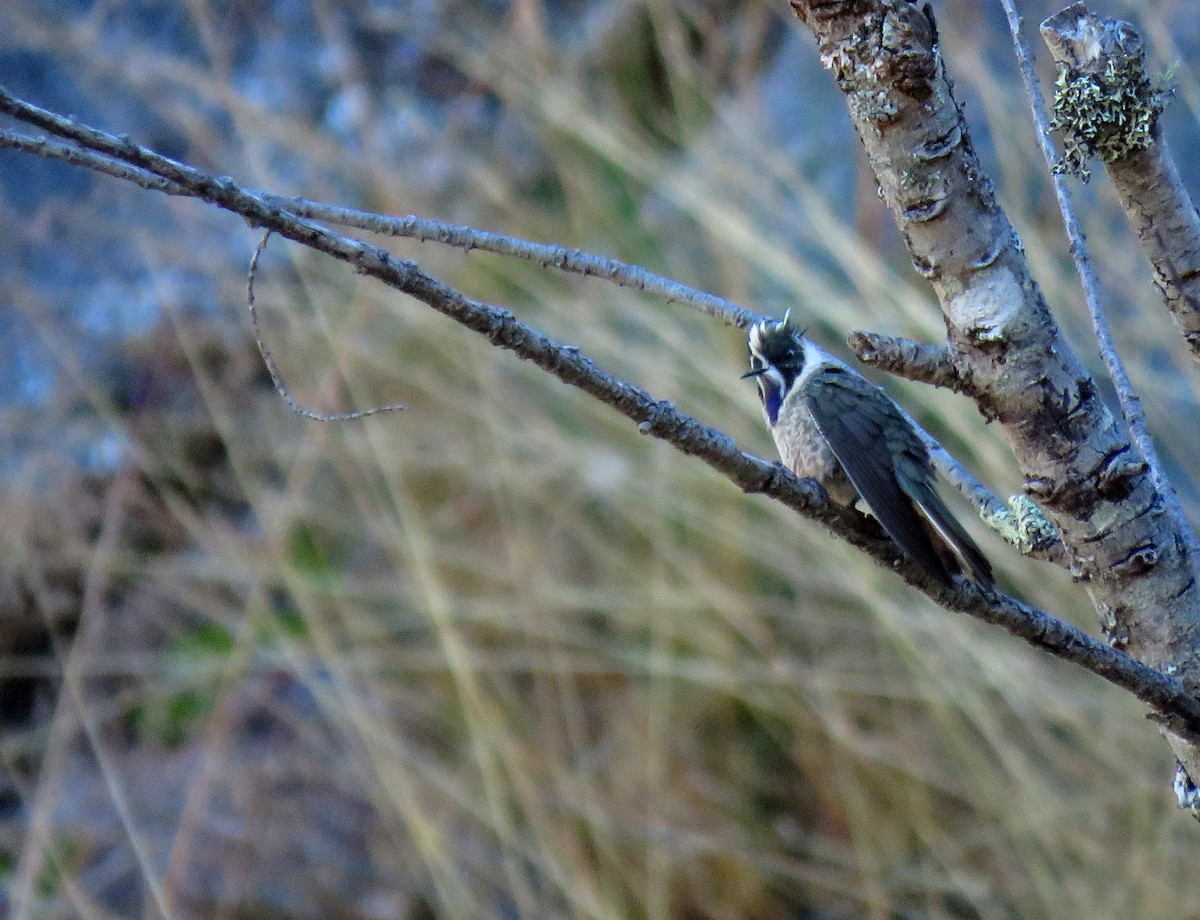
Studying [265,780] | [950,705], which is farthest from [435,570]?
[950,705]

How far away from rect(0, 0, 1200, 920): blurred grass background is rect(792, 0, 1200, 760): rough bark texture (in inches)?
75.8

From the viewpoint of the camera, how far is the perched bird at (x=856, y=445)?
1.66 m

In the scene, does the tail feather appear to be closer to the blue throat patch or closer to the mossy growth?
the mossy growth

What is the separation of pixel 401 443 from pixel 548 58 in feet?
4.53

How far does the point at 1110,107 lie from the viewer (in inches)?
52.9

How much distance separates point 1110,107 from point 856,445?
0.91 metres

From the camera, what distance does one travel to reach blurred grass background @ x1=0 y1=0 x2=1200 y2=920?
352cm

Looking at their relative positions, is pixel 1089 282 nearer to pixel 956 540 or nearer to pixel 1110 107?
pixel 1110 107

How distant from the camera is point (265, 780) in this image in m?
4.66

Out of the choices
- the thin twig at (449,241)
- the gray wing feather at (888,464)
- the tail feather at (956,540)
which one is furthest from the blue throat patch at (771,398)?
the thin twig at (449,241)

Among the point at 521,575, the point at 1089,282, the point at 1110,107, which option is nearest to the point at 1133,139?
the point at 1110,107

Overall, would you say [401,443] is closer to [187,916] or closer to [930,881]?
[187,916]

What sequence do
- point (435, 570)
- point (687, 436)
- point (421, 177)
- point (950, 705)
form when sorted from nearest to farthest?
point (687, 436) < point (950, 705) < point (435, 570) < point (421, 177)

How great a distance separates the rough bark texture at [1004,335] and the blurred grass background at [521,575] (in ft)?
6.32
